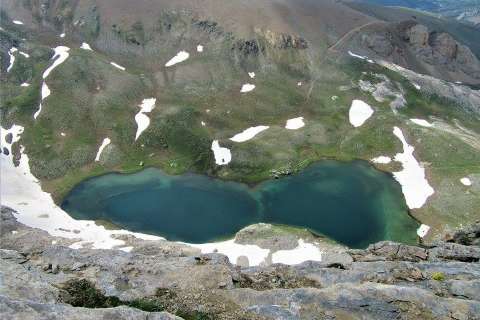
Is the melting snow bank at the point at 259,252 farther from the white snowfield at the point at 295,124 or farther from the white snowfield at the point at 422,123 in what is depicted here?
the white snowfield at the point at 422,123

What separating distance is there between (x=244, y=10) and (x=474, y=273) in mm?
135758

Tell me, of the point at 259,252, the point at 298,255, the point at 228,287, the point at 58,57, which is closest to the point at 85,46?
the point at 58,57

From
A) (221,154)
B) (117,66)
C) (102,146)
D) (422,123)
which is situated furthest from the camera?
(117,66)

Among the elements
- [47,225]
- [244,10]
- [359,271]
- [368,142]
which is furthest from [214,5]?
[359,271]

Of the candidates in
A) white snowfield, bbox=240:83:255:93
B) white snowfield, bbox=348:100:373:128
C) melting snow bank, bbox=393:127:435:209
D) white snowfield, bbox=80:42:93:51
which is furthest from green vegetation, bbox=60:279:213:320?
white snowfield, bbox=80:42:93:51

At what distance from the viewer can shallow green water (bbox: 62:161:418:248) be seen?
8388 cm

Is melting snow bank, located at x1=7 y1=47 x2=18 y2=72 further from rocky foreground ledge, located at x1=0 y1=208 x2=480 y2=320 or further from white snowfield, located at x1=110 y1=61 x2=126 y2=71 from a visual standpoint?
rocky foreground ledge, located at x1=0 y1=208 x2=480 y2=320

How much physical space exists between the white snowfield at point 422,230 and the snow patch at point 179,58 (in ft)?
292

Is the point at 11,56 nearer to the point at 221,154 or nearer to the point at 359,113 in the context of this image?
the point at 221,154

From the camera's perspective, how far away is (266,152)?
361 ft

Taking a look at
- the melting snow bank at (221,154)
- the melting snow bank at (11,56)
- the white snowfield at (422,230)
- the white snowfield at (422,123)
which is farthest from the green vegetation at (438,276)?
the melting snow bank at (11,56)

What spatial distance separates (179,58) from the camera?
5689 inches

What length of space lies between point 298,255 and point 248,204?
20.0 m

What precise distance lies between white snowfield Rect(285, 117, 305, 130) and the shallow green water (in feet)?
61.2
